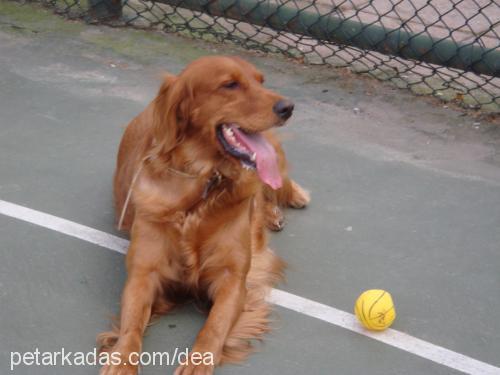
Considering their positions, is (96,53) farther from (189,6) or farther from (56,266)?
(56,266)

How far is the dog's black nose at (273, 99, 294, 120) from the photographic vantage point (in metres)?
3.42

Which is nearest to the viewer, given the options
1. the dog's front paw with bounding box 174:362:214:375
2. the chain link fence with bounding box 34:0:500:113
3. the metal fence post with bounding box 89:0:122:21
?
the dog's front paw with bounding box 174:362:214:375

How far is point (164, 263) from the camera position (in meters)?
3.68

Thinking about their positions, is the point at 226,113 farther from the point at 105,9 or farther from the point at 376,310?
the point at 105,9

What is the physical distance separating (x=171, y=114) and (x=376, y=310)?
1108 mm

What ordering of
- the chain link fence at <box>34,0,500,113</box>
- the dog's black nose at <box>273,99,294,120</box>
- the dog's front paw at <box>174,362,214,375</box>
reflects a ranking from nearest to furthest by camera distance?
the dog's front paw at <box>174,362,214,375</box> < the dog's black nose at <box>273,99,294,120</box> < the chain link fence at <box>34,0,500,113</box>

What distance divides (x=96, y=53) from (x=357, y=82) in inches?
72.8

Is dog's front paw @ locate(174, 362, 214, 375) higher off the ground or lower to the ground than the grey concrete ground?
higher

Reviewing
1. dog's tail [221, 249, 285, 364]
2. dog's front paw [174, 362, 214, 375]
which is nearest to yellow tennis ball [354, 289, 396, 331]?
dog's tail [221, 249, 285, 364]

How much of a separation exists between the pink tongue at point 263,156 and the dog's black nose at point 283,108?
15cm

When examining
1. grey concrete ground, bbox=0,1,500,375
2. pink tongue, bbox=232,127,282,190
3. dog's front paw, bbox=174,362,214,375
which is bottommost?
grey concrete ground, bbox=0,1,500,375

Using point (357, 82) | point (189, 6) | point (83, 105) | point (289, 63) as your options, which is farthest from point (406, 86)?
point (83, 105)

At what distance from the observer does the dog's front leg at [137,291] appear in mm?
3324

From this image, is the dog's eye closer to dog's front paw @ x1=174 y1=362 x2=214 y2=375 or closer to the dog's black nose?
the dog's black nose
